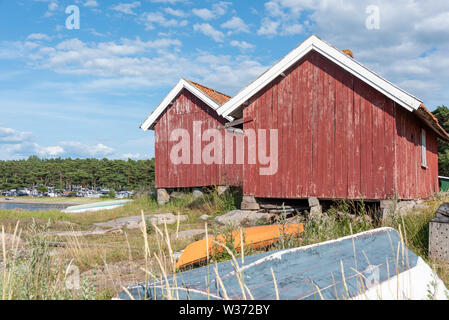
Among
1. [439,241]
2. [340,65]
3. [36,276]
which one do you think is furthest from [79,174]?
[439,241]

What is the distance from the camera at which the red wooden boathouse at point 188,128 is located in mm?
15570

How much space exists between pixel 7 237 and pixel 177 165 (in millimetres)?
8458

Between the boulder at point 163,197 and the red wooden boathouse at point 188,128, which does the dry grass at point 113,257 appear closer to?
the red wooden boathouse at point 188,128

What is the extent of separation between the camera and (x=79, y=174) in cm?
4991

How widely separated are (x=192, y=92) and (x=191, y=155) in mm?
2826

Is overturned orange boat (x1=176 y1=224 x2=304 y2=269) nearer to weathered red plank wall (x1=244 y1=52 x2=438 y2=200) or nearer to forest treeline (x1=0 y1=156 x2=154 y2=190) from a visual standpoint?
weathered red plank wall (x1=244 y1=52 x2=438 y2=200)

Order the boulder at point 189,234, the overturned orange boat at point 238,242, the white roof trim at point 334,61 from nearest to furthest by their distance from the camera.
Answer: the overturned orange boat at point 238,242, the boulder at point 189,234, the white roof trim at point 334,61

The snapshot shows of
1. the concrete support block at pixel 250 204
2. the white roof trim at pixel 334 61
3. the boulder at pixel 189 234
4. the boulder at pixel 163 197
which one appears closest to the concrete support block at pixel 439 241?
the white roof trim at pixel 334 61

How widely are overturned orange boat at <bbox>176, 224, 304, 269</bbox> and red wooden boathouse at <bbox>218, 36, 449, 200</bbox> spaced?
3.33 m

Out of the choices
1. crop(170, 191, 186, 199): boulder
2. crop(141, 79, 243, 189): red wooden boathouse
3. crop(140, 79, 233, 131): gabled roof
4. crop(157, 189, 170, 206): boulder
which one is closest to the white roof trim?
crop(140, 79, 233, 131): gabled roof

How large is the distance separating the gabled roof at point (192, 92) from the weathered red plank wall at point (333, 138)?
423 centimetres

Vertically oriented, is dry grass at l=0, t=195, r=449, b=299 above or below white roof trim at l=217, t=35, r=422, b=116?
below

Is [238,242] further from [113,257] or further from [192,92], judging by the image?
[192,92]

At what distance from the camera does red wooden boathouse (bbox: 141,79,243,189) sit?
1557cm
